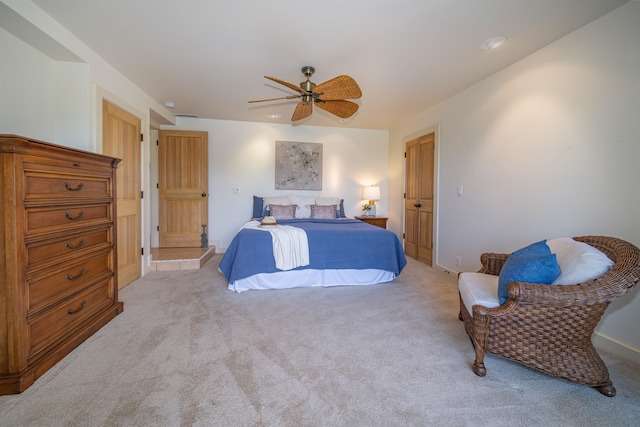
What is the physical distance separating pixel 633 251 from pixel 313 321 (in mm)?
2059

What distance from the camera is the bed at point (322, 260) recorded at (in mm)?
2875

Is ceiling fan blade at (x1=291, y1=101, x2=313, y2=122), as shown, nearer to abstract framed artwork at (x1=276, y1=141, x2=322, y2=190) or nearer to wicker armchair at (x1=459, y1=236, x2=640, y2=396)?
abstract framed artwork at (x1=276, y1=141, x2=322, y2=190)

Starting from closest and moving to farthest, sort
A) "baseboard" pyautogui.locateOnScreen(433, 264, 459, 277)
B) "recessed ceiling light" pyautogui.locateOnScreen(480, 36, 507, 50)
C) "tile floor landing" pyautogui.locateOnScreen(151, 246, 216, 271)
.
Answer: "recessed ceiling light" pyautogui.locateOnScreen(480, 36, 507, 50), "baseboard" pyautogui.locateOnScreen(433, 264, 459, 277), "tile floor landing" pyautogui.locateOnScreen(151, 246, 216, 271)

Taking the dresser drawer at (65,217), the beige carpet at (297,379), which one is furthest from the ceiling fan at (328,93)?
the beige carpet at (297,379)

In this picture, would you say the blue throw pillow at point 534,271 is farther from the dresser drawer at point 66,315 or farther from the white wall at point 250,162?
the white wall at point 250,162

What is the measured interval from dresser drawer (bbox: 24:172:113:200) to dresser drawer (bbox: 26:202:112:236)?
0.07 meters

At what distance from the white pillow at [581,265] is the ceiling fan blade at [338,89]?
1.93 m

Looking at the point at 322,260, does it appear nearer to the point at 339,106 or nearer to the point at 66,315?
the point at 339,106

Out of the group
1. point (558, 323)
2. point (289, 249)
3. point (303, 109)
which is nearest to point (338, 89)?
point (303, 109)

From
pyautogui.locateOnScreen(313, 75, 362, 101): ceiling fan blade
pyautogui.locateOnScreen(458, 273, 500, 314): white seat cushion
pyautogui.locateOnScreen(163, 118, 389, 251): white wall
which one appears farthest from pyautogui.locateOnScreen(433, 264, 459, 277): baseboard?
pyautogui.locateOnScreen(313, 75, 362, 101): ceiling fan blade

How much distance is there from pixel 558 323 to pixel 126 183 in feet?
13.5

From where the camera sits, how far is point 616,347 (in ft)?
5.99

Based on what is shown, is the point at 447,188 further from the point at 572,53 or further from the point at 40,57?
the point at 40,57

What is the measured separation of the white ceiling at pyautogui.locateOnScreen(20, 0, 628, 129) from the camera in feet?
6.17
